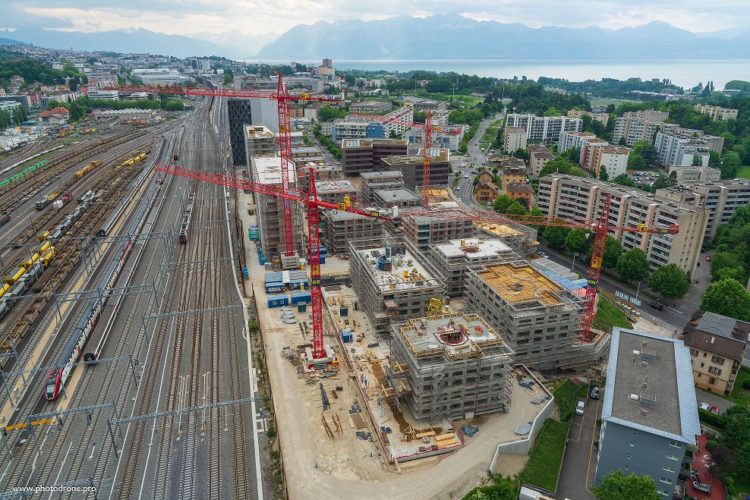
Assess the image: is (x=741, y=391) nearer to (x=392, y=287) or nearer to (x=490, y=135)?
(x=392, y=287)

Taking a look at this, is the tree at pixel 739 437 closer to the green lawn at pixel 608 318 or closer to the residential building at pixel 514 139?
the green lawn at pixel 608 318

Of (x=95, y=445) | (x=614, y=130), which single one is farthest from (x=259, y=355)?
(x=614, y=130)

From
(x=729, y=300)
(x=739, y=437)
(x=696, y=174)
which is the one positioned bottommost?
(x=739, y=437)

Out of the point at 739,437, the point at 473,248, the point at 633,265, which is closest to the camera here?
the point at 739,437

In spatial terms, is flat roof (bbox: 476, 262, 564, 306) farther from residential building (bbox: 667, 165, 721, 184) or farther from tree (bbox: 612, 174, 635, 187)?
residential building (bbox: 667, 165, 721, 184)

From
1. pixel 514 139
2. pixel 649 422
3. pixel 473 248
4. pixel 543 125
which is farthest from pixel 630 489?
pixel 543 125

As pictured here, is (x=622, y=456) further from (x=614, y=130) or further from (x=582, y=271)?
(x=614, y=130)
